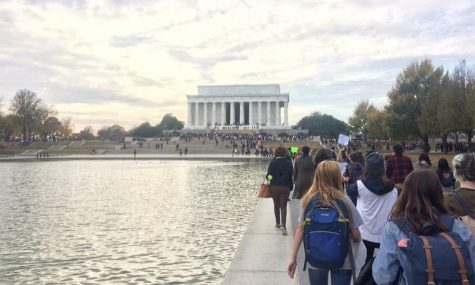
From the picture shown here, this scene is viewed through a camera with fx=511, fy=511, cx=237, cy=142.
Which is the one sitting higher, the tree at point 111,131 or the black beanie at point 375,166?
the tree at point 111,131

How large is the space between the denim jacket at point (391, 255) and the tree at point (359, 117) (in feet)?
312

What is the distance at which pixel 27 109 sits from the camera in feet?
311

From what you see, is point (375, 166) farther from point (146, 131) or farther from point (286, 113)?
point (146, 131)

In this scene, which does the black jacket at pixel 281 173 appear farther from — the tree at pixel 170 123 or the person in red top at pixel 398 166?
the tree at pixel 170 123

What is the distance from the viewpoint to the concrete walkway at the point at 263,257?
24.3 ft

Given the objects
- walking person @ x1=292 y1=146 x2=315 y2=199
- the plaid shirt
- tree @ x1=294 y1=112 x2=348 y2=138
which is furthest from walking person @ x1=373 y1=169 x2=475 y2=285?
tree @ x1=294 y1=112 x2=348 y2=138

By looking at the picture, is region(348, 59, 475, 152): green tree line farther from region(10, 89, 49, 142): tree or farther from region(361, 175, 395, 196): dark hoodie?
region(10, 89, 49, 142): tree

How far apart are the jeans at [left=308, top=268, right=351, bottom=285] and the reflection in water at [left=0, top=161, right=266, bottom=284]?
3.30 meters

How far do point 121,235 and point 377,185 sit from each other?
23.0ft

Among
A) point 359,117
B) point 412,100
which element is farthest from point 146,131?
point 412,100

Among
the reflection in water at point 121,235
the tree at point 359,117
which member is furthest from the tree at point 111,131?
the reflection in water at point 121,235

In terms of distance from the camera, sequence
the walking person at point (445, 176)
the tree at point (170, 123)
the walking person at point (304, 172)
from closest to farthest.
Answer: the walking person at point (445, 176) → the walking person at point (304, 172) → the tree at point (170, 123)

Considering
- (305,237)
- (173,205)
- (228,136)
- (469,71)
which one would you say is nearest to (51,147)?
(228,136)

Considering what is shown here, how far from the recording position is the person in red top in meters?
10.1
